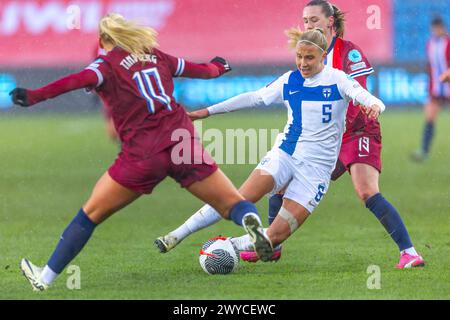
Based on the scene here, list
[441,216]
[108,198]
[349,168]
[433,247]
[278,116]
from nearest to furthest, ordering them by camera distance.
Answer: [108,198] → [349,168] → [433,247] → [441,216] → [278,116]

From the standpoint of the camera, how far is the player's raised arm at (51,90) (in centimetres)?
572

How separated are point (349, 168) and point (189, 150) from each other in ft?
6.00

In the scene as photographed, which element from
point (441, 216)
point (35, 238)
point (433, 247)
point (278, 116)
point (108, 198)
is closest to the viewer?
point (108, 198)

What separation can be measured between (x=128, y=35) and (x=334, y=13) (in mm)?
2075

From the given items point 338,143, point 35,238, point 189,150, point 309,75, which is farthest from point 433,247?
point 35,238

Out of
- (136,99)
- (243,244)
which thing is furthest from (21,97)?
(243,244)

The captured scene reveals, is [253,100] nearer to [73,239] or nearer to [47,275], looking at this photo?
[73,239]

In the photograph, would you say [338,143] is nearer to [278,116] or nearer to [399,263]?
[399,263]

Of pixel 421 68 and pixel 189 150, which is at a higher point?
pixel 189 150

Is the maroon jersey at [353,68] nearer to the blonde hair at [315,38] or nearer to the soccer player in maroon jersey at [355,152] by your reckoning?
the soccer player in maroon jersey at [355,152]

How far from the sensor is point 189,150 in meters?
6.03

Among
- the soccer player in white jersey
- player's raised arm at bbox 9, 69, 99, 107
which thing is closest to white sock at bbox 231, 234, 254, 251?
A: the soccer player in white jersey

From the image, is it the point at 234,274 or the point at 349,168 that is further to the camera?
the point at 349,168

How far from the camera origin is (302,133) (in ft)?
22.6
